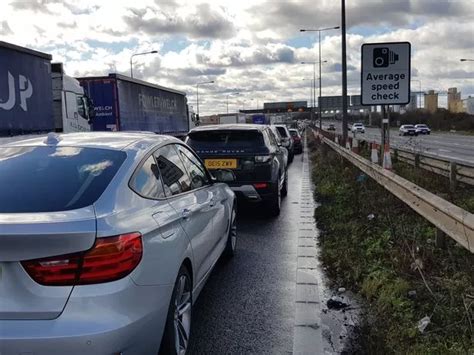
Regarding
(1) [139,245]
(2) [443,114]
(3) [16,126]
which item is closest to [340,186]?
(3) [16,126]

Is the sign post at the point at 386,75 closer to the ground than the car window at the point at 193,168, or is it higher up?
higher up

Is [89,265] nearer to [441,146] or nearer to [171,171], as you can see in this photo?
[171,171]

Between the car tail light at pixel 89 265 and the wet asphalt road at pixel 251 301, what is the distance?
4.77 ft

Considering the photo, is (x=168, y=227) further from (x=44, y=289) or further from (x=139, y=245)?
(x=44, y=289)

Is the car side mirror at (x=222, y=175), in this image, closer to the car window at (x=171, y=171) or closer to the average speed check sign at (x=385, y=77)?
the car window at (x=171, y=171)

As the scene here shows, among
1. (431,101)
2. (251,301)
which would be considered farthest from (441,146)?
(431,101)

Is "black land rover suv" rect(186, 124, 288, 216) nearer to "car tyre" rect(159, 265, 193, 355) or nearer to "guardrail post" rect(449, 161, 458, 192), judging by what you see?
"guardrail post" rect(449, 161, 458, 192)

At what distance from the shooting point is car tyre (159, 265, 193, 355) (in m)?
3.37

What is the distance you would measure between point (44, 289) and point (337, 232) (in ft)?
18.2

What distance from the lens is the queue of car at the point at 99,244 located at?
2.65m

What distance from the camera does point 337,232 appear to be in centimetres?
768

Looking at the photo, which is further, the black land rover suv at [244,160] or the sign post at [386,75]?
the sign post at [386,75]

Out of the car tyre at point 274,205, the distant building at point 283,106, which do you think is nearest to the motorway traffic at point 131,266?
the car tyre at point 274,205

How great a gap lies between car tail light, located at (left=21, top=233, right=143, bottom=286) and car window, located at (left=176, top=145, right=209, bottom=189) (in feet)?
6.28
